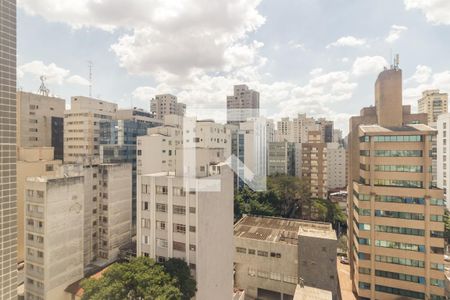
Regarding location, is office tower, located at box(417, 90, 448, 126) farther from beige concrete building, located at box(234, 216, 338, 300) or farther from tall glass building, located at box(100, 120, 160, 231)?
tall glass building, located at box(100, 120, 160, 231)

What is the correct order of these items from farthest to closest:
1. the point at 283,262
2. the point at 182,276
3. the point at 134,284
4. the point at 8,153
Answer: the point at 283,262 → the point at 8,153 → the point at 182,276 → the point at 134,284

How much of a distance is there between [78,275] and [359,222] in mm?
29934

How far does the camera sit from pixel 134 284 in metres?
16.1

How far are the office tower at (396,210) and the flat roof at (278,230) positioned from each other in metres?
4.38

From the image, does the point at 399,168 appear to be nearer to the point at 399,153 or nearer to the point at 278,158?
the point at 399,153

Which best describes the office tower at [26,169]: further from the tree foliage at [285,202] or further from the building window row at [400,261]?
the building window row at [400,261]

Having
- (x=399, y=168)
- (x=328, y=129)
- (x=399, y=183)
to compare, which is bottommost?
(x=399, y=183)

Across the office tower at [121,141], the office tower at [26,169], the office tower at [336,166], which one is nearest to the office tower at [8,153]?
the office tower at [26,169]

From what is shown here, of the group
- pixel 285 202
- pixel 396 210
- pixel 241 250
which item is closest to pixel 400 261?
pixel 396 210

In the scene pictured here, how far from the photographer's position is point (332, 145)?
70.9 metres

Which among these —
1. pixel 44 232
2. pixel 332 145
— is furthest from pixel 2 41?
pixel 332 145

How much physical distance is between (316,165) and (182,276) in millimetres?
40856

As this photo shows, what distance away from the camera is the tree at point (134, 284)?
50.2 feet

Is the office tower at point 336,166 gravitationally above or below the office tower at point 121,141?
below
